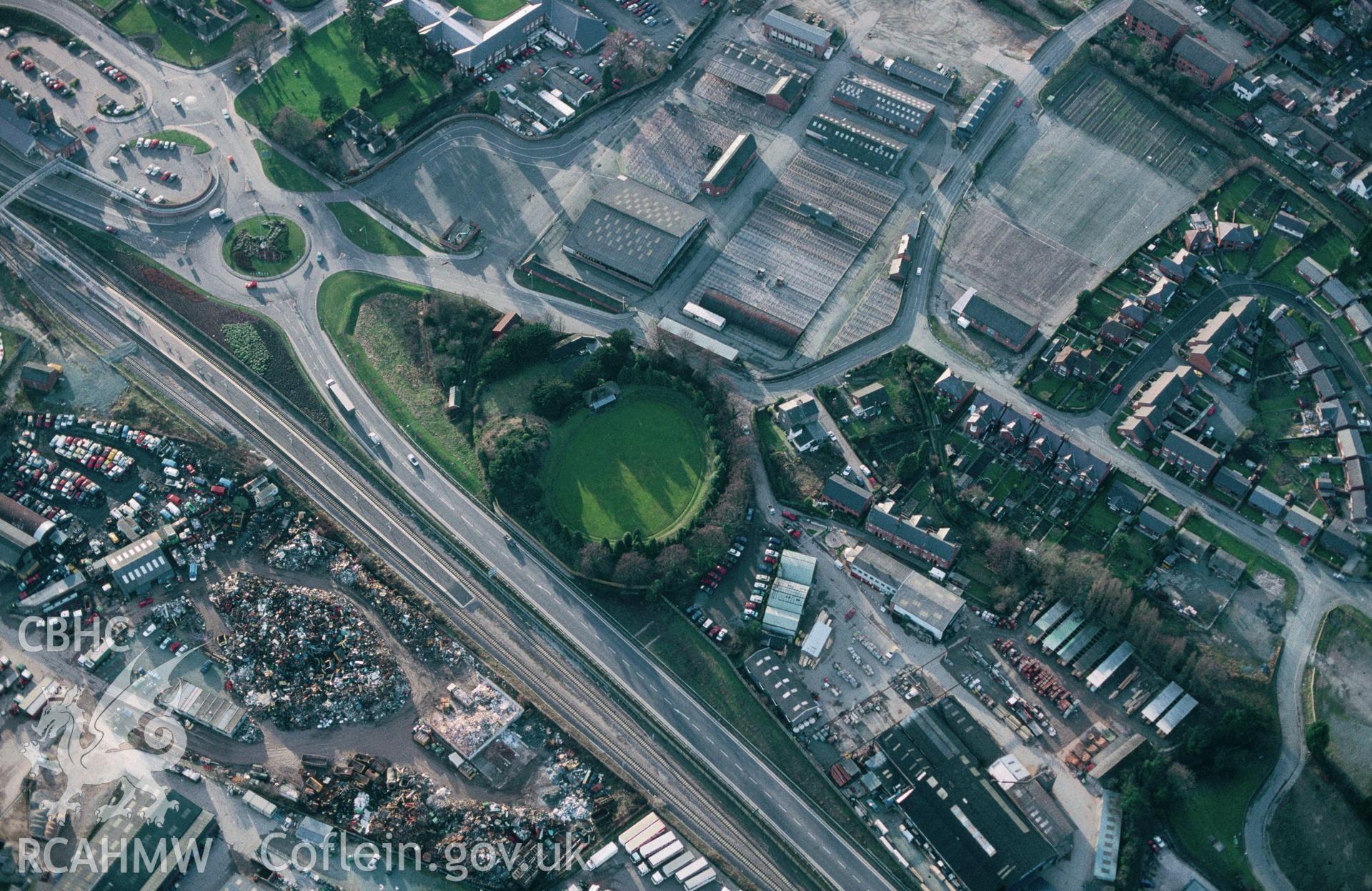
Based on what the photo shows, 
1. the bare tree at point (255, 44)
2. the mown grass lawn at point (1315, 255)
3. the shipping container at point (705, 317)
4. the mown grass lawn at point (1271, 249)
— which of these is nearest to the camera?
the shipping container at point (705, 317)

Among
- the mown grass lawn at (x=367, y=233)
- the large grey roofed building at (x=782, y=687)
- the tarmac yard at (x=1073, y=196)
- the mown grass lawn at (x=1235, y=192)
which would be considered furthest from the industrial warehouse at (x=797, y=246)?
the mown grass lawn at (x=1235, y=192)

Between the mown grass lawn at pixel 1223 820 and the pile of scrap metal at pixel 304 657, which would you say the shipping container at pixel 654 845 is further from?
the mown grass lawn at pixel 1223 820

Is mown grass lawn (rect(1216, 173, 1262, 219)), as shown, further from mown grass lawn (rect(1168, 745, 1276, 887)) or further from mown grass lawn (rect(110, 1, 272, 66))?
mown grass lawn (rect(110, 1, 272, 66))

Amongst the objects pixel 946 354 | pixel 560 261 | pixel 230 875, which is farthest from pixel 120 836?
pixel 946 354

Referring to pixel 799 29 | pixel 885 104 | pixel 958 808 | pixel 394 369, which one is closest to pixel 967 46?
pixel 885 104

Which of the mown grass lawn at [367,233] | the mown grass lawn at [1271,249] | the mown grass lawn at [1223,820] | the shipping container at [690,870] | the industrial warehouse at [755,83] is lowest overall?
the mown grass lawn at [1223,820]

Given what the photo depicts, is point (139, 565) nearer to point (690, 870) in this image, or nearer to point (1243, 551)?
point (690, 870)

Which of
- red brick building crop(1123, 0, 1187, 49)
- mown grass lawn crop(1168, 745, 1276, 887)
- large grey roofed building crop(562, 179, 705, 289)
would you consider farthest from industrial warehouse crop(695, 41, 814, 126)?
mown grass lawn crop(1168, 745, 1276, 887)
